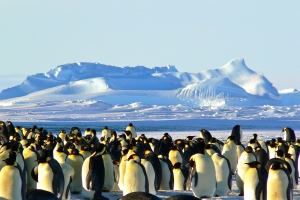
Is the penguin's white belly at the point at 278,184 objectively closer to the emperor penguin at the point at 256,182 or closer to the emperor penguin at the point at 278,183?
the emperor penguin at the point at 278,183

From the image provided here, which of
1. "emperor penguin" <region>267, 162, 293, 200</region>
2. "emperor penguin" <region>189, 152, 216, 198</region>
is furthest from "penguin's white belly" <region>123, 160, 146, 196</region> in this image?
"emperor penguin" <region>267, 162, 293, 200</region>

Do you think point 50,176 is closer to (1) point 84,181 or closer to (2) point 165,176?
(1) point 84,181

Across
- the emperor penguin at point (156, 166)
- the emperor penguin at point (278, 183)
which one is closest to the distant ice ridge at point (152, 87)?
the emperor penguin at point (156, 166)

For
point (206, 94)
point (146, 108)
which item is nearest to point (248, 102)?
point (206, 94)

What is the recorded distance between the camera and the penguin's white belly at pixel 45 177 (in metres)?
7.40

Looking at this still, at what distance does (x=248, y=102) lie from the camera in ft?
262

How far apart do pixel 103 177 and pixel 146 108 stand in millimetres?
58915

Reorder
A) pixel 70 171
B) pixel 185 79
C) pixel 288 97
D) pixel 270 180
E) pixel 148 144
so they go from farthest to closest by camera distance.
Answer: pixel 185 79
pixel 288 97
pixel 148 144
pixel 70 171
pixel 270 180

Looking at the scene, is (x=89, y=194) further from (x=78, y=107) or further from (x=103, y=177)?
(x=78, y=107)

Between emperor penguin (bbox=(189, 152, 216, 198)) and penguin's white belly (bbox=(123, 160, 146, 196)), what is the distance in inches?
46.1

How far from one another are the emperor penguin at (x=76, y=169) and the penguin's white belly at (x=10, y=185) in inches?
108

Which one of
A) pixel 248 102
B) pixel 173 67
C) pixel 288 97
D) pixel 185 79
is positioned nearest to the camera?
pixel 248 102

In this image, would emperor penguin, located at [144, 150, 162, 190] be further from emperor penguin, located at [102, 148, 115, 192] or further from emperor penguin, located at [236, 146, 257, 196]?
emperor penguin, located at [236, 146, 257, 196]

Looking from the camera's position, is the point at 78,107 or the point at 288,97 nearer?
the point at 78,107
